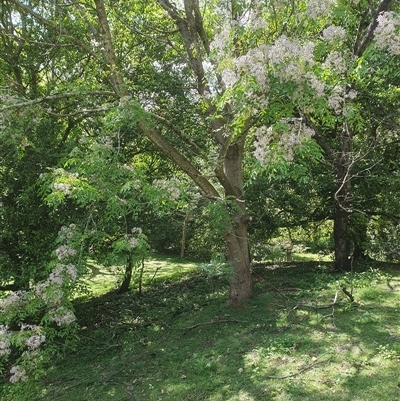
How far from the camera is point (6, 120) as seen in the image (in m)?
5.27

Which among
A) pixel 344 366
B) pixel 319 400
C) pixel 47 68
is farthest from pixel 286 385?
pixel 47 68

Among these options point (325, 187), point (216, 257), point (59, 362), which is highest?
point (325, 187)

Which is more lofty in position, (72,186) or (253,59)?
(253,59)

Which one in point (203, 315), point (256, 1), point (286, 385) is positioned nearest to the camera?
point (286, 385)

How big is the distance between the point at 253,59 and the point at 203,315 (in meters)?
5.16

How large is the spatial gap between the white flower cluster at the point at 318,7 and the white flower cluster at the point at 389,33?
66cm

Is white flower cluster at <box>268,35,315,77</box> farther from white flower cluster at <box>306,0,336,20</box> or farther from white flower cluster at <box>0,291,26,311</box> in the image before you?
white flower cluster at <box>0,291,26,311</box>

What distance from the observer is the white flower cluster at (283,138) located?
3.90 m

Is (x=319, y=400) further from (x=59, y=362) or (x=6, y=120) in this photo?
(x=6, y=120)

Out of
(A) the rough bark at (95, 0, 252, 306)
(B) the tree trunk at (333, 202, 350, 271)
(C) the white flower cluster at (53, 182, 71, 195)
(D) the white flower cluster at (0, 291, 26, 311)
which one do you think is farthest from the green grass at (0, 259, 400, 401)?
(C) the white flower cluster at (53, 182, 71, 195)

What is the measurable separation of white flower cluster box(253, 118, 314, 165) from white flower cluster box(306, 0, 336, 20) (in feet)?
4.55

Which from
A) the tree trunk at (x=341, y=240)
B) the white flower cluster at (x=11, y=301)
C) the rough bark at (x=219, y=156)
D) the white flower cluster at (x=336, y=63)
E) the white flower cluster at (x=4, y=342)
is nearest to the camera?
the white flower cluster at (x=4, y=342)

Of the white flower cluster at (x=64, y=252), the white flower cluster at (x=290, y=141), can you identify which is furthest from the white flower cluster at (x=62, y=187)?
the white flower cluster at (x=290, y=141)

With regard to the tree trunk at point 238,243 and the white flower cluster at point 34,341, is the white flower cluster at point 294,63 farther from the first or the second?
the tree trunk at point 238,243
